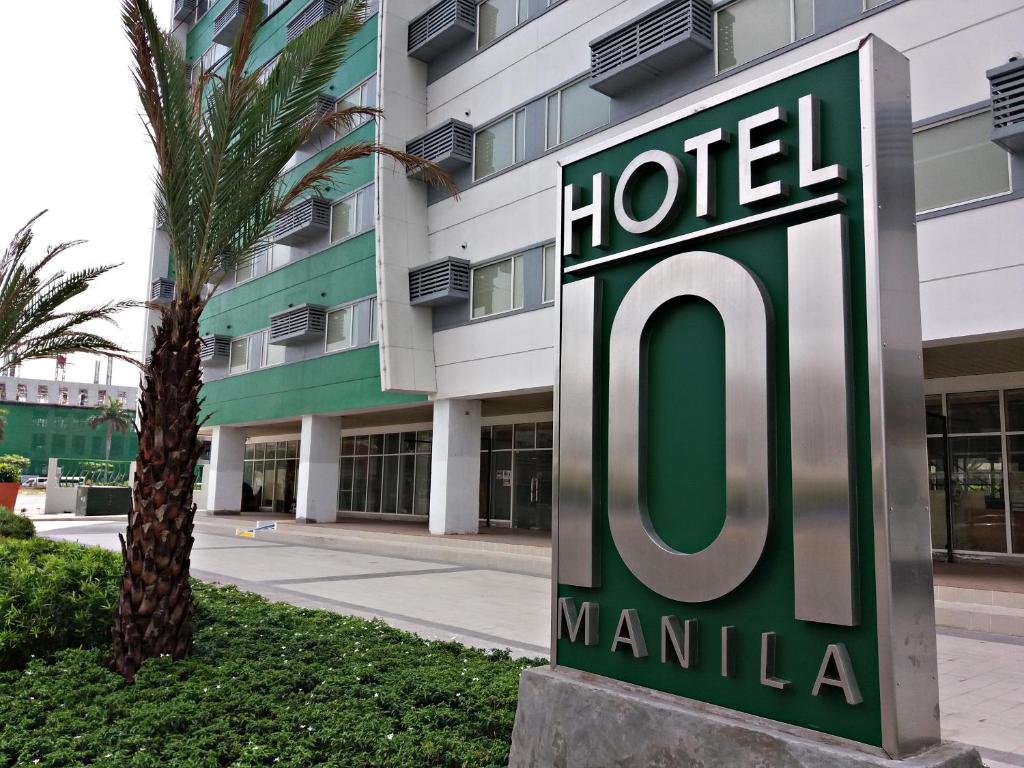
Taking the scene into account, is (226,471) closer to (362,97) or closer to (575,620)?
(362,97)

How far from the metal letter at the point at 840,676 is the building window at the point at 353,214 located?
22791 mm

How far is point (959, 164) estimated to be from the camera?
12.0 metres

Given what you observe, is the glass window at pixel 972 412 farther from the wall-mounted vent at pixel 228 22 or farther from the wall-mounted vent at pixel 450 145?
the wall-mounted vent at pixel 228 22

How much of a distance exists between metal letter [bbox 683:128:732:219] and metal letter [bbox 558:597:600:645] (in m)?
2.16

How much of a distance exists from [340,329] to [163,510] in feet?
63.9

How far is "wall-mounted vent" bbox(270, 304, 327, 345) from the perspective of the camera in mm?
26391

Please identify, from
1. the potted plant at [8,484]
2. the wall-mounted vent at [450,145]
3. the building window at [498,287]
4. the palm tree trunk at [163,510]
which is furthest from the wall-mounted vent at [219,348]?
the palm tree trunk at [163,510]

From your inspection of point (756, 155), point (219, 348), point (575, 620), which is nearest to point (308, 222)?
point (219, 348)

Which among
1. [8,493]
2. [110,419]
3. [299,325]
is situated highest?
[110,419]

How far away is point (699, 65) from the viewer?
Answer: 15805 millimetres

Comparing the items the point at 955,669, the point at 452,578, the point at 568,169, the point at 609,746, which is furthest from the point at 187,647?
the point at 452,578

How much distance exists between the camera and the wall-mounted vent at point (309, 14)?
27.2 metres

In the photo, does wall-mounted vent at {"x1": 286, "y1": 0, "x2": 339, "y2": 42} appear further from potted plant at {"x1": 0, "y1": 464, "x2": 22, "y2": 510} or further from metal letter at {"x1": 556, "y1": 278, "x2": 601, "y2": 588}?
metal letter at {"x1": 556, "y1": 278, "x2": 601, "y2": 588}

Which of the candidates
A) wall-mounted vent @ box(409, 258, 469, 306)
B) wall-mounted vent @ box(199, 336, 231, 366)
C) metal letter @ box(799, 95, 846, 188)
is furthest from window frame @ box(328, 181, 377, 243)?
metal letter @ box(799, 95, 846, 188)
